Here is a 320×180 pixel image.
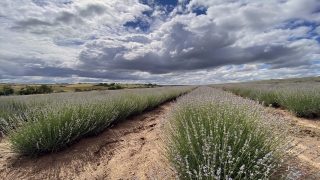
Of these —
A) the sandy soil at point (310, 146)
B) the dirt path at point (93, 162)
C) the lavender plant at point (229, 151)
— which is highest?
the lavender plant at point (229, 151)

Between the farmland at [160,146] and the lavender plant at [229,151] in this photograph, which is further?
the farmland at [160,146]

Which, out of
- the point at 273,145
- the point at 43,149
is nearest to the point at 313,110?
the point at 273,145

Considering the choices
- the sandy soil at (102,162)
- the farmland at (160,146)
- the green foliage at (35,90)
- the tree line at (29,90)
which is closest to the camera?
the farmland at (160,146)

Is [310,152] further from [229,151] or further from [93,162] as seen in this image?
[93,162]

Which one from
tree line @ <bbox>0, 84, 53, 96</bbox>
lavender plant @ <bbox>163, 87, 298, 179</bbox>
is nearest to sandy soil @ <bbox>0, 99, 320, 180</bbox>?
lavender plant @ <bbox>163, 87, 298, 179</bbox>

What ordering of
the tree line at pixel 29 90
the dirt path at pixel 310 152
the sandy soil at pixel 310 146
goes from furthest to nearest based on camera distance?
the tree line at pixel 29 90 → the sandy soil at pixel 310 146 → the dirt path at pixel 310 152

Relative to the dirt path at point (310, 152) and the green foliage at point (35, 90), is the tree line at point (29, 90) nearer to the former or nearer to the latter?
the green foliage at point (35, 90)

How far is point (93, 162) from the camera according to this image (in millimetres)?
2984

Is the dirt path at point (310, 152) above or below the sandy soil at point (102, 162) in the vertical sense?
above

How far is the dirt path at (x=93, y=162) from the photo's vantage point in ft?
8.42

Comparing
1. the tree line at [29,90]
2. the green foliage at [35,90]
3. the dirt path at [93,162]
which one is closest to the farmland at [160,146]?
the dirt path at [93,162]

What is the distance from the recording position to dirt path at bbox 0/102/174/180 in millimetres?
2566

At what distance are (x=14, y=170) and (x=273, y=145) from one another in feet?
12.4

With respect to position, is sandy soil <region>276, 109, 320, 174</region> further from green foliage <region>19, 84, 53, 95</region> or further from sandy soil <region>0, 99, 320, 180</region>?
green foliage <region>19, 84, 53, 95</region>
